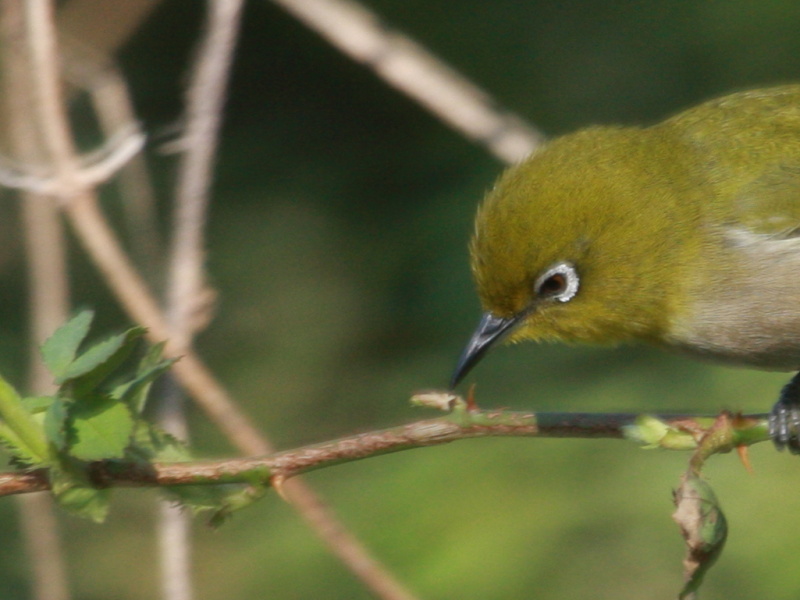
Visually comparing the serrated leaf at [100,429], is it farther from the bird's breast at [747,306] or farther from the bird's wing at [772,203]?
the bird's wing at [772,203]

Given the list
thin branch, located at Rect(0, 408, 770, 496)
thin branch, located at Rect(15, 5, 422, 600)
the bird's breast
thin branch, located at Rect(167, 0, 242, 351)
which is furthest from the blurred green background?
thin branch, located at Rect(0, 408, 770, 496)

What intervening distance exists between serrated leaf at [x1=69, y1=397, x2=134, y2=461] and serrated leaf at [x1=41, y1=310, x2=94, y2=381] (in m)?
0.08

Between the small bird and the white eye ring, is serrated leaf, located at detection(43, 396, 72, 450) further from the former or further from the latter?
the white eye ring

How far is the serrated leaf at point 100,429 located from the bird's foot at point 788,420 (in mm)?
1959

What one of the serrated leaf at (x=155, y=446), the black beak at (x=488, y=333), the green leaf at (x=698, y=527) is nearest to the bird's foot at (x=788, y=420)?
the black beak at (x=488, y=333)

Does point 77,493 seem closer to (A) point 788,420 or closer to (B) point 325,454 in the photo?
(B) point 325,454

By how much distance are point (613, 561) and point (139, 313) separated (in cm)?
→ 186

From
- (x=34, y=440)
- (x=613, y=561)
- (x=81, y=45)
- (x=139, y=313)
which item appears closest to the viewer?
(x=34, y=440)

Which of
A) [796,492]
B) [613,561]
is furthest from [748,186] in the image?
[613,561]

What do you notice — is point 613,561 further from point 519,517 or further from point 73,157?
point 73,157

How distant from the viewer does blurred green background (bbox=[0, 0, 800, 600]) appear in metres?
4.21

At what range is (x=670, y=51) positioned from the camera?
251 inches

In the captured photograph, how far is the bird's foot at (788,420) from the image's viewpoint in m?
3.31

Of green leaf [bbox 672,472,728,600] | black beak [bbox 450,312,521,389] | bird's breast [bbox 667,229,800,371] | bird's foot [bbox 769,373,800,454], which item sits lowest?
green leaf [bbox 672,472,728,600]
